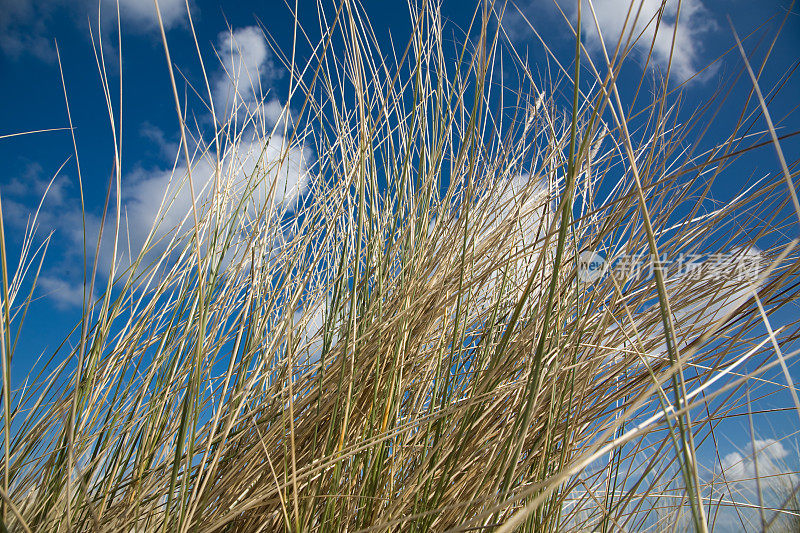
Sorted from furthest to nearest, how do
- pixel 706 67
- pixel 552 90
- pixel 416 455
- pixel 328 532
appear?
pixel 552 90 < pixel 706 67 < pixel 416 455 < pixel 328 532

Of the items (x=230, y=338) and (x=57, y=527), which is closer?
(x=57, y=527)

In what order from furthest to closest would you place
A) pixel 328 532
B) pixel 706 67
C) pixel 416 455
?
pixel 706 67
pixel 416 455
pixel 328 532

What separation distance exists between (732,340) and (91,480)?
1.12 m

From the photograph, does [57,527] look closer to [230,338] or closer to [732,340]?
[230,338]

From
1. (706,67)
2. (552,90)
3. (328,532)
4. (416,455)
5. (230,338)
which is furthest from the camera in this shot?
(552,90)

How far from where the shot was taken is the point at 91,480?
2.88ft

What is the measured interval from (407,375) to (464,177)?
52 centimetres

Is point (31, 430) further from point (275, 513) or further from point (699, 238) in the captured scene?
point (699, 238)

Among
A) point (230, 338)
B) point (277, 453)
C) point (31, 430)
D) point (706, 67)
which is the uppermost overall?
point (706, 67)

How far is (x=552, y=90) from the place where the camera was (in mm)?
1305

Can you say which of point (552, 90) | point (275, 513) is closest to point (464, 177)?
point (552, 90)

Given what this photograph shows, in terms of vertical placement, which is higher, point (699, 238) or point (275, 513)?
point (699, 238)

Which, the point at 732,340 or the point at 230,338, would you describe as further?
the point at 230,338

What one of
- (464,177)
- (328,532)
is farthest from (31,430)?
(464,177)
